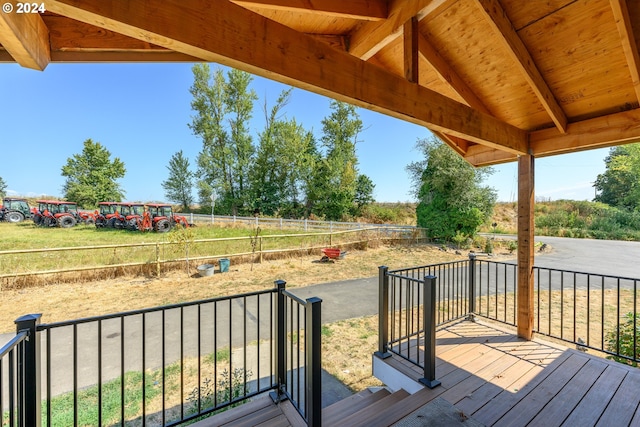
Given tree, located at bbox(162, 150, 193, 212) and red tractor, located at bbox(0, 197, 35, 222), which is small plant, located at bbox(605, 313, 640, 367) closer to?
red tractor, located at bbox(0, 197, 35, 222)

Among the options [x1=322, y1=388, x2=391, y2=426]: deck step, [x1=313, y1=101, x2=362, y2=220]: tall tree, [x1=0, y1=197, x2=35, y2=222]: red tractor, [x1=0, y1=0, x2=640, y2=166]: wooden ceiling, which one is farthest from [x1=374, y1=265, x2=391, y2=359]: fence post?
[x1=0, y1=197, x2=35, y2=222]: red tractor

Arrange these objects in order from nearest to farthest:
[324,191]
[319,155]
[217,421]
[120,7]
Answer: [120,7]
[217,421]
[324,191]
[319,155]

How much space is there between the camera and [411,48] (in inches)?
80.4

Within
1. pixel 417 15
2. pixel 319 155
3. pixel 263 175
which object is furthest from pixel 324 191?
pixel 417 15

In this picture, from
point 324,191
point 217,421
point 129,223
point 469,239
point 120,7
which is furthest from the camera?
point 324,191

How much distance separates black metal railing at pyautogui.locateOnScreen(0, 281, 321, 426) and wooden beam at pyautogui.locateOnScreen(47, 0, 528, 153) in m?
1.39

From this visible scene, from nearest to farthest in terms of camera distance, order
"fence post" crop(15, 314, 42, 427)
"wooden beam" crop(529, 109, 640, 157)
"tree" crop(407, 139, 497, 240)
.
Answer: "fence post" crop(15, 314, 42, 427) < "wooden beam" crop(529, 109, 640, 157) < "tree" crop(407, 139, 497, 240)

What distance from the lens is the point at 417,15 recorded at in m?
1.94

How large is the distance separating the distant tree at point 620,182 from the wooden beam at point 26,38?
863 inches

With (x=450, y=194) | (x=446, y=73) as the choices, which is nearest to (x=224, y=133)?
(x=450, y=194)

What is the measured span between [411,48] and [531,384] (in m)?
3.03

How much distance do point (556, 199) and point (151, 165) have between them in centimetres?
3435

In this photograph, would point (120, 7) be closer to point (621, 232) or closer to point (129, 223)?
point (129, 223)

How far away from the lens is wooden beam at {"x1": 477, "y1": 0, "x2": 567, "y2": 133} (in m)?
1.92
